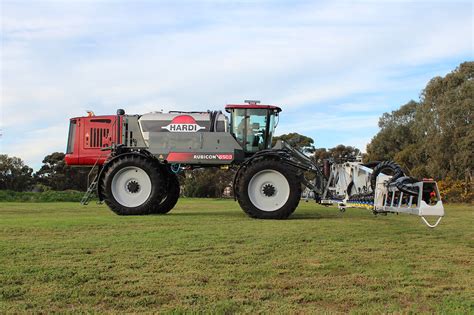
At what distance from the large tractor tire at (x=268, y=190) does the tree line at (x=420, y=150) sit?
15.7m

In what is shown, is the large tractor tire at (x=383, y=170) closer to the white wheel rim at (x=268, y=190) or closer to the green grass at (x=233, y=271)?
the green grass at (x=233, y=271)

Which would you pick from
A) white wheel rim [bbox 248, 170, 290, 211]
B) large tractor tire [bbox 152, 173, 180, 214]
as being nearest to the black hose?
white wheel rim [bbox 248, 170, 290, 211]

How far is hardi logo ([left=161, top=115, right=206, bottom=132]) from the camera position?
46.5 ft

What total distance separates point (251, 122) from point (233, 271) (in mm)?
8630

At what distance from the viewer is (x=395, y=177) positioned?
10.1m

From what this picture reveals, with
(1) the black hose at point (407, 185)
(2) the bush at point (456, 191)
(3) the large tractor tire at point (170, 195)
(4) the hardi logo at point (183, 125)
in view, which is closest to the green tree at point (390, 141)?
Result: (2) the bush at point (456, 191)

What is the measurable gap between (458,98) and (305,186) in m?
33.0

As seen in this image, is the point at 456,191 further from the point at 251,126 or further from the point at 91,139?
the point at 91,139

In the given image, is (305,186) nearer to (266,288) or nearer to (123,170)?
(123,170)

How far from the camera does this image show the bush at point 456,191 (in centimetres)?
3509

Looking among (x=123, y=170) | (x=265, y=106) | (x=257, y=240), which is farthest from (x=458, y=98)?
(x=257, y=240)

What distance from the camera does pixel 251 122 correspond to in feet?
46.1

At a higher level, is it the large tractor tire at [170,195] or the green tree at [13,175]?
the green tree at [13,175]

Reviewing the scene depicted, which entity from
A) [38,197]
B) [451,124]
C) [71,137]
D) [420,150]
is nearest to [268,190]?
[71,137]
